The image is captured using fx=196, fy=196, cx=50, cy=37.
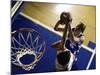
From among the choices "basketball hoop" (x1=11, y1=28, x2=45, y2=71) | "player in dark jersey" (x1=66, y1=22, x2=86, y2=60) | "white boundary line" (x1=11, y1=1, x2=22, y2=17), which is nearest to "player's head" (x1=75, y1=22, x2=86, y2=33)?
"player in dark jersey" (x1=66, y1=22, x2=86, y2=60)

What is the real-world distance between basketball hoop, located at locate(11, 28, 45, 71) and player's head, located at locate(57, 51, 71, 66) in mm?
208

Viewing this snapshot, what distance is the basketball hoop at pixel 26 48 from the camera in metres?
2.05

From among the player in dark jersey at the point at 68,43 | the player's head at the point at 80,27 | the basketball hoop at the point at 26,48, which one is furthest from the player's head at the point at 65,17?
the basketball hoop at the point at 26,48

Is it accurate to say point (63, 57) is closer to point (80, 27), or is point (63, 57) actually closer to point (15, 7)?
point (80, 27)

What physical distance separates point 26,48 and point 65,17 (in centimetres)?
58

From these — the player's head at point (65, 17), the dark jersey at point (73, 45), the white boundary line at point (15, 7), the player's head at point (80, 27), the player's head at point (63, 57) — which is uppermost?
the white boundary line at point (15, 7)

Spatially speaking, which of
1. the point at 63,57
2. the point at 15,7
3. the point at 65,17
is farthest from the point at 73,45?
the point at 15,7

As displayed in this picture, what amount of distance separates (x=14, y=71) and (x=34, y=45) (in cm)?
35

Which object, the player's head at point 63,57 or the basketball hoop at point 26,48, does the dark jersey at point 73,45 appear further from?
the basketball hoop at point 26,48

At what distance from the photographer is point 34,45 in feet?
6.99

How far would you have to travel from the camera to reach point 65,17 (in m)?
2.26

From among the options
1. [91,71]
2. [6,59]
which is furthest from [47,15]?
[91,71]

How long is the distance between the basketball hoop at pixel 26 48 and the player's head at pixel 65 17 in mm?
335

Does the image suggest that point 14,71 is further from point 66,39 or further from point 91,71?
point 91,71
